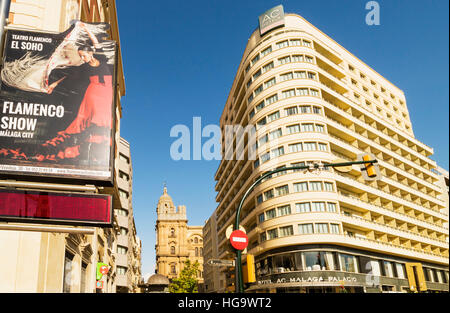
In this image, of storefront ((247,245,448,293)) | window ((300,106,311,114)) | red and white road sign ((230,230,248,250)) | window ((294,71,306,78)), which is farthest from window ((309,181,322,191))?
red and white road sign ((230,230,248,250))

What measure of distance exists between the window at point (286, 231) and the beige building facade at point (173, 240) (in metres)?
69.6

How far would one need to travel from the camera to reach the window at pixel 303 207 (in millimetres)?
38375

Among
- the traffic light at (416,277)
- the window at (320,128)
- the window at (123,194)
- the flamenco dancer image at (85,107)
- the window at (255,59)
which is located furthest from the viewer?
the window at (255,59)

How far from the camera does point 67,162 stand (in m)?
9.33

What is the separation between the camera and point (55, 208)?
808 cm

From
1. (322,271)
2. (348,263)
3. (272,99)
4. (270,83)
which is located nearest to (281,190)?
(322,271)

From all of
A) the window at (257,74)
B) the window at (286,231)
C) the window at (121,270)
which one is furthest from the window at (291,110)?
the window at (121,270)

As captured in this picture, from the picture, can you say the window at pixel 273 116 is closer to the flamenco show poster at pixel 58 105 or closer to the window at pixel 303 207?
the window at pixel 303 207

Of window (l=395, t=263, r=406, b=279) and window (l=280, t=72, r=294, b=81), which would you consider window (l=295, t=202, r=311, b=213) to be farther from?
window (l=395, t=263, r=406, b=279)

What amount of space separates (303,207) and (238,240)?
29522 millimetres

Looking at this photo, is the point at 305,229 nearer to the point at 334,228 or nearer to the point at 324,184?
the point at 334,228

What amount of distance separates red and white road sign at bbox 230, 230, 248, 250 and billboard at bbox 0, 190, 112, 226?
3657 mm

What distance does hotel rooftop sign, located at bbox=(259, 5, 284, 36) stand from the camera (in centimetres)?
4991

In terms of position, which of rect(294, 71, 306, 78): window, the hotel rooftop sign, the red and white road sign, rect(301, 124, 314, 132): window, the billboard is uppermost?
the hotel rooftop sign
